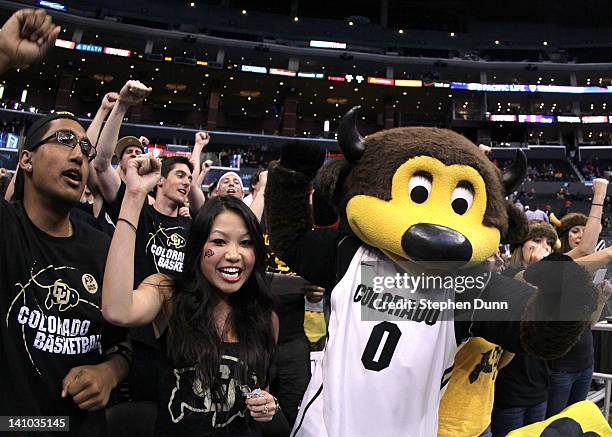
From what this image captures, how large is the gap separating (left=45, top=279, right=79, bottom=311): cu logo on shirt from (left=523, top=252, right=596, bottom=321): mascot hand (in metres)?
1.42

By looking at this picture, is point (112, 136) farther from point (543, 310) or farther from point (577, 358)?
point (577, 358)

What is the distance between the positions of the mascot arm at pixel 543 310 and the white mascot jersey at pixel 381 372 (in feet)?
0.47

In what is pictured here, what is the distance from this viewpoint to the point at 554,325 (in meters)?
1.41

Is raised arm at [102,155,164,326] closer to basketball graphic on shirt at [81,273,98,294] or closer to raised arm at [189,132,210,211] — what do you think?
basketball graphic on shirt at [81,273,98,294]

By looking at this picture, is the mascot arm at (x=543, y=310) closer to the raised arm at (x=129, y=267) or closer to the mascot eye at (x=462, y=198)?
the mascot eye at (x=462, y=198)

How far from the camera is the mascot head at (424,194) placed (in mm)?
1456

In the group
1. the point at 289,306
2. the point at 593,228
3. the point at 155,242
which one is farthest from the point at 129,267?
the point at 593,228

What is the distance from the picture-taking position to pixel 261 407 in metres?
1.54

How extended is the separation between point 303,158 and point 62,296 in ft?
2.96

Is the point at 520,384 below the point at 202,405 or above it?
below

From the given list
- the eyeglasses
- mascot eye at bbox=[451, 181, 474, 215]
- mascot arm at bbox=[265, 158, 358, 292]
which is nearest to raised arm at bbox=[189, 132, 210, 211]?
the eyeglasses

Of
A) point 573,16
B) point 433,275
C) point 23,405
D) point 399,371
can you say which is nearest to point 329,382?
point 399,371

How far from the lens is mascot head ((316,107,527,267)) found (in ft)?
4.78

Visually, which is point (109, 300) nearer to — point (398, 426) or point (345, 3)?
point (398, 426)
